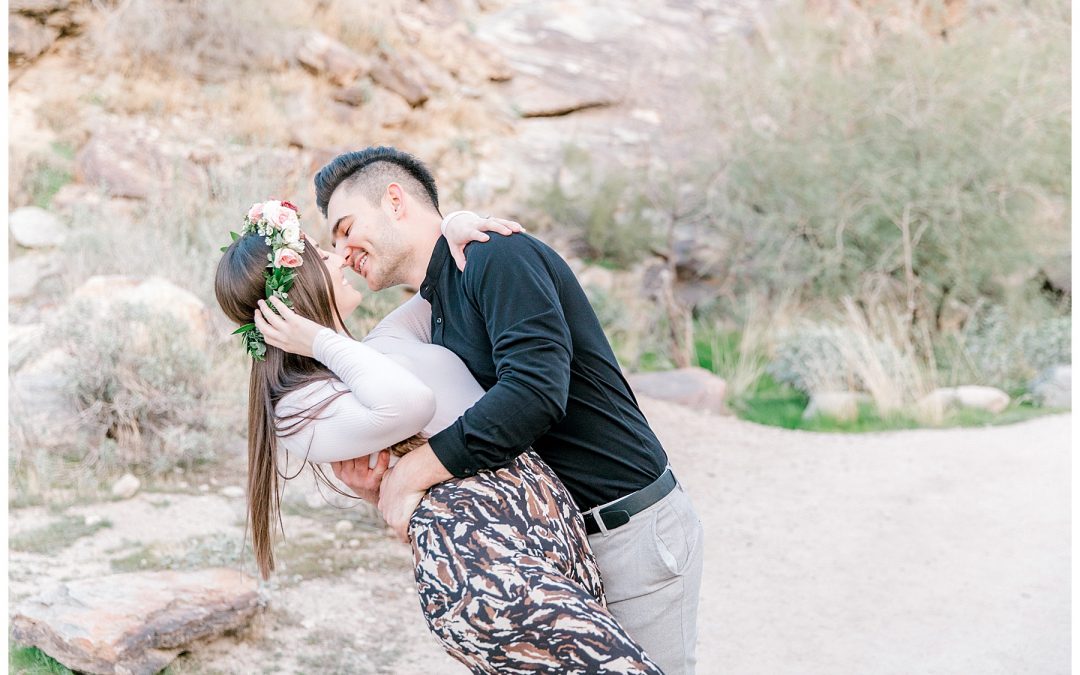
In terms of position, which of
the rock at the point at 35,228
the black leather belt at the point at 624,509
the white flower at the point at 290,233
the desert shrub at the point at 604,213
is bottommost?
the desert shrub at the point at 604,213

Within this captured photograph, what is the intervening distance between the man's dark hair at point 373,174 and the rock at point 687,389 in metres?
6.80

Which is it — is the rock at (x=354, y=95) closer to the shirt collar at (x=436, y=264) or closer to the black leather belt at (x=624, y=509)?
the shirt collar at (x=436, y=264)

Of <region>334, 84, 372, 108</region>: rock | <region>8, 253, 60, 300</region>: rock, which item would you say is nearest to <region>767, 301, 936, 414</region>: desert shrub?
<region>334, 84, 372, 108</region>: rock

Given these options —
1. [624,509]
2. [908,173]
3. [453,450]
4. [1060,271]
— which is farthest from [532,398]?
[1060,271]

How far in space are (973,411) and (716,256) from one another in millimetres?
4969

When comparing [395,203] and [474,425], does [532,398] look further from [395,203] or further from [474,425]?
[395,203]

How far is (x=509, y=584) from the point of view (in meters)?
1.96

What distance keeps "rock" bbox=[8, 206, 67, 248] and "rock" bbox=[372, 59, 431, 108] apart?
18.4ft

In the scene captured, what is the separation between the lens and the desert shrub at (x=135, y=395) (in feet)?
21.0

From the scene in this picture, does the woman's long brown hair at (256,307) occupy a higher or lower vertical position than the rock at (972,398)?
higher

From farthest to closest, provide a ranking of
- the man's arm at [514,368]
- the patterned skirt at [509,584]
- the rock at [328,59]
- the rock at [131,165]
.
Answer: the rock at [328,59]
the rock at [131,165]
the man's arm at [514,368]
the patterned skirt at [509,584]

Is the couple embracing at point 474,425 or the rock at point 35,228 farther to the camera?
the rock at point 35,228

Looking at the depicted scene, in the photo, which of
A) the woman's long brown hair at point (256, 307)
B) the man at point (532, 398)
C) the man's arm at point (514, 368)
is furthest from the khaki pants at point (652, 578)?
the woman's long brown hair at point (256, 307)

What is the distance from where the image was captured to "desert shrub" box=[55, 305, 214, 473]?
6.39 meters
